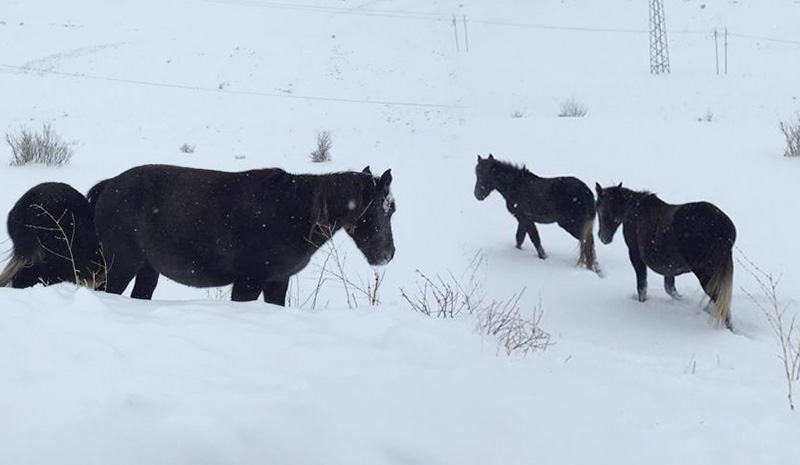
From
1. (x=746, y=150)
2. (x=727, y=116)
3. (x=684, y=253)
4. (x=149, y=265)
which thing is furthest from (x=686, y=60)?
(x=149, y=265)

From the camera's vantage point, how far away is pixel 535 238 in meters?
9.52

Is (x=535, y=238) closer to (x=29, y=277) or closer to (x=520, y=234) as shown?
(x=520, y=234)

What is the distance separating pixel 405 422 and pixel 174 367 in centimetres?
94

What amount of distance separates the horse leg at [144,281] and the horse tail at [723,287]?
5157 mm

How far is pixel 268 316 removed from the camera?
3639mm

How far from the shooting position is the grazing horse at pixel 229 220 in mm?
4672

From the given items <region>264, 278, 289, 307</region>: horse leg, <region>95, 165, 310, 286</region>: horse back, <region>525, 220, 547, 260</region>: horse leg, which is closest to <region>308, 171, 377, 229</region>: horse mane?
<region>95, 165, 310, 286</region>: horse back

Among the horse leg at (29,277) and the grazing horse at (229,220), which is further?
the horse leg at (29,277)

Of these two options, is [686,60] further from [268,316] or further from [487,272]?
[268,316]

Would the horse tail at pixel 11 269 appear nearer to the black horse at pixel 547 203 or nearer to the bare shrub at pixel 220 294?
the bare shrub at pixel 220 294

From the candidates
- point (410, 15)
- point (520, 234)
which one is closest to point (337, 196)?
point (520, 234)

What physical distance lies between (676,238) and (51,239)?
574cm

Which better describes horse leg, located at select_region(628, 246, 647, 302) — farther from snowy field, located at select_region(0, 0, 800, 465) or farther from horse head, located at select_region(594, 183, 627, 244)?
horse head, located at select_region(594, 183, 627, 244)

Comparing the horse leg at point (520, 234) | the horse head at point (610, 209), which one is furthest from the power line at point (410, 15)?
the horse head at point (610, 209)
